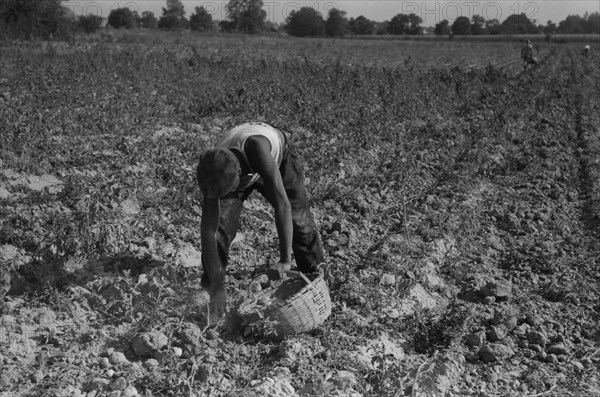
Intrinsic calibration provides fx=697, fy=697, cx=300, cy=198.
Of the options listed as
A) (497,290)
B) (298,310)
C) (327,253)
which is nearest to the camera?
(298,310)

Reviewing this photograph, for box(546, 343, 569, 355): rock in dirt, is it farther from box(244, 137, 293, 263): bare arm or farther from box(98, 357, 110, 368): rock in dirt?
box(98, 357, 110, 368): rock in dirt

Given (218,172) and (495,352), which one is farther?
(495,352)

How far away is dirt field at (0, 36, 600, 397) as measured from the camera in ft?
10.7

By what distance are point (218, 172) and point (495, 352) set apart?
1.71m

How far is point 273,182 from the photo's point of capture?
3314mm

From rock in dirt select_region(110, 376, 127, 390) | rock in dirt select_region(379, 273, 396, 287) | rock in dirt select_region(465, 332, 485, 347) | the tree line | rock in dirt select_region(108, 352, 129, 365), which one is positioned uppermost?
the tree line

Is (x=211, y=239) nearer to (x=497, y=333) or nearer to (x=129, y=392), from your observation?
(x=129, y=392)

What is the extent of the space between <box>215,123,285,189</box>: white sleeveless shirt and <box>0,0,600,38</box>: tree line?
53.4ft

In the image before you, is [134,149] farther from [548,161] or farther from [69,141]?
[548,161]

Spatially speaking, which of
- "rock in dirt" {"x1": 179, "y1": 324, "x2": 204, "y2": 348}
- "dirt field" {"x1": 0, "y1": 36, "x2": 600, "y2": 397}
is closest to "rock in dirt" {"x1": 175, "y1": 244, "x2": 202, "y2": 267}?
"dirt field" {"x1": 0, "y1": 36, "x2": 600, "y2": 397}

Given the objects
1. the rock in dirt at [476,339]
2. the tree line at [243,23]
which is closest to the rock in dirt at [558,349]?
the rock in dirt at [476,339]

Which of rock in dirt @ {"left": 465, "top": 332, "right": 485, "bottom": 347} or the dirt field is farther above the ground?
the dirt field

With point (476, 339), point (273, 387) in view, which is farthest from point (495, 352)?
point (273, 387)

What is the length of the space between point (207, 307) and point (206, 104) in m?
5.46
